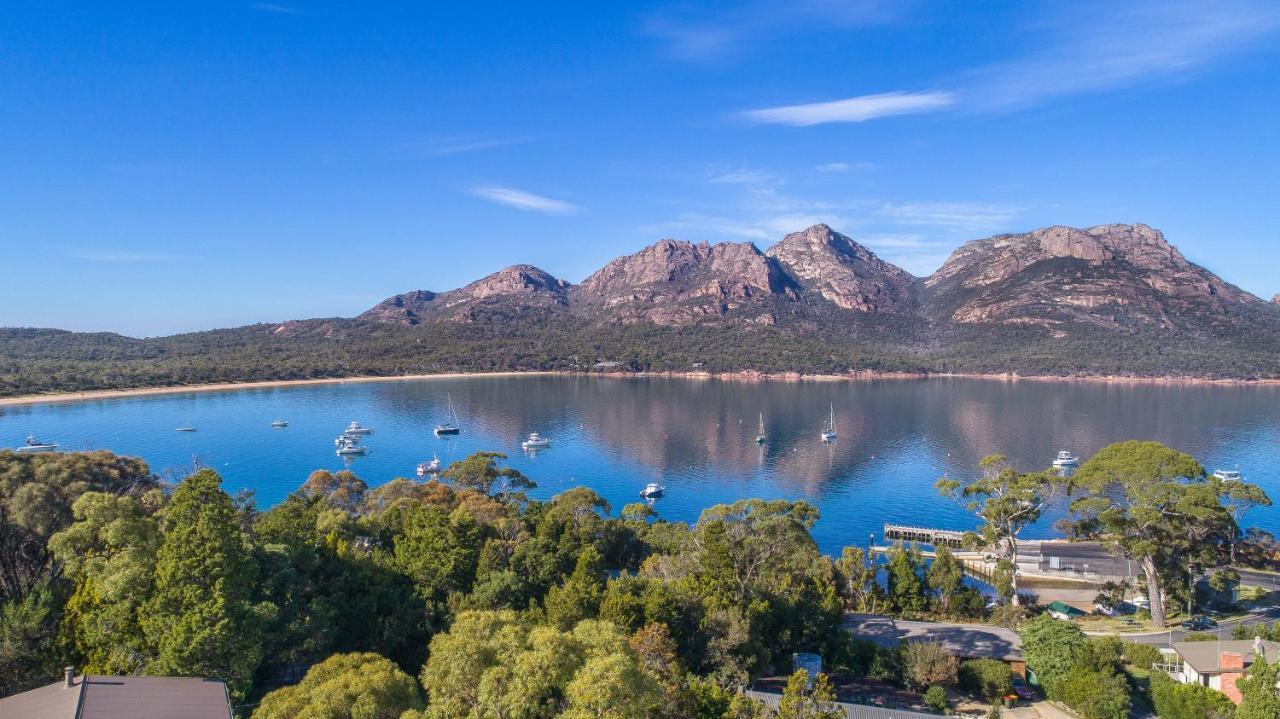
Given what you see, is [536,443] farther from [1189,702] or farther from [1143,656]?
[1189,702]

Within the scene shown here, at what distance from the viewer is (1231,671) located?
2047cm

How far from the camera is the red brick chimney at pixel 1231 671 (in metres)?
20.1

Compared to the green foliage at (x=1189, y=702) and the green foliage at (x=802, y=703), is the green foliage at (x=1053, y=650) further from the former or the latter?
the green foliage at (x=802, y=703)

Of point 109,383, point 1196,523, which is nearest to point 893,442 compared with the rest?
point 1196,523

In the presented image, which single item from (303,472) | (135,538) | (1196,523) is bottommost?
(303,472)

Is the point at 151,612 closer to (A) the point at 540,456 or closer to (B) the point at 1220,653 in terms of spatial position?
(B) the point at 1220,653

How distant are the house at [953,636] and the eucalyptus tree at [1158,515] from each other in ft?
23.4

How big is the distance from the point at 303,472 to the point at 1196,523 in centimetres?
6974

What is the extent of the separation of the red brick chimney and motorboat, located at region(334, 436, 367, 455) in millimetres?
75991

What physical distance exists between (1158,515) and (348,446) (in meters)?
75.7

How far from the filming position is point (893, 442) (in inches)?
3265

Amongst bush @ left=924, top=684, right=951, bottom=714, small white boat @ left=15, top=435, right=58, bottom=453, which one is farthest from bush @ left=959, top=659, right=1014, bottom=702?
small white boat @ left=15, top=435, right=58, bottom=453

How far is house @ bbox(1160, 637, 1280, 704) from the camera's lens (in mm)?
20438

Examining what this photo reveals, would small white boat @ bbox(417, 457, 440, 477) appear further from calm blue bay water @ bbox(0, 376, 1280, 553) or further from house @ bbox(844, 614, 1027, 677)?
house @ bbox(844, 614, 1027, 677)
